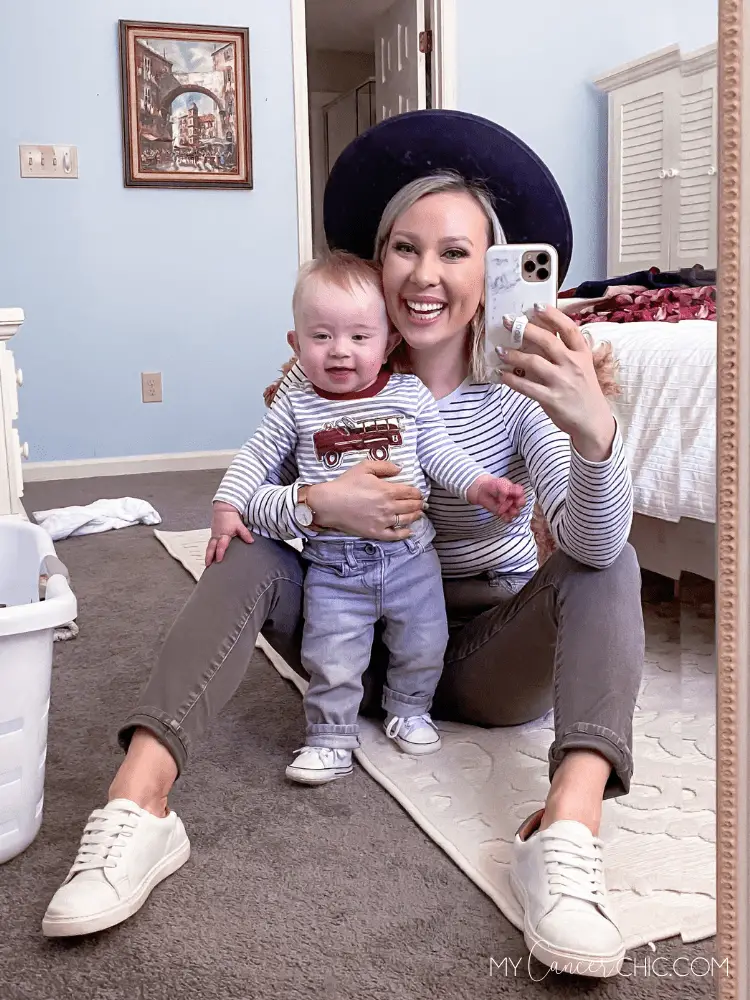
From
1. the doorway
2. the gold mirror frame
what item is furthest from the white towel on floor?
the gold mirror frame

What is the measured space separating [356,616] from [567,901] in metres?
0.42

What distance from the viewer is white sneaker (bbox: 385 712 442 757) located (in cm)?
118

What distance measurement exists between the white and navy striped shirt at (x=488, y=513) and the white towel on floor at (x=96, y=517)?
1.48 meters

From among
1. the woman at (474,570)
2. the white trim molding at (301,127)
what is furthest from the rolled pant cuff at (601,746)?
the white trim molding at (301,127)

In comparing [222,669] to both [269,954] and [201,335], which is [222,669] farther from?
[201,335]

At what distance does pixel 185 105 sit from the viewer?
11.1 ft

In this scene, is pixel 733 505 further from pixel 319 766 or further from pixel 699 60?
pixel 319 766

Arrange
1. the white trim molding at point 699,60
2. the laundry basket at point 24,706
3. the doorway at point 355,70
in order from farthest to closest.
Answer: the doorway at point 355,70 < the laundry basket at point 24,706 < the white trim molding at point 699,60

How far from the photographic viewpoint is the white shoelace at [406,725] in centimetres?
119

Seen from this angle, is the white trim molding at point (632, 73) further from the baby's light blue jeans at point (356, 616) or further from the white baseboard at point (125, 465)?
the white baseboard at point (125, 465)

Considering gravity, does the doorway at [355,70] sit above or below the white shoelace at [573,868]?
above

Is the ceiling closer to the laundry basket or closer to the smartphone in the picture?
the smartphone

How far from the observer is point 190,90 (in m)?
3.39

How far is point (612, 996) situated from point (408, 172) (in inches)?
33.6
